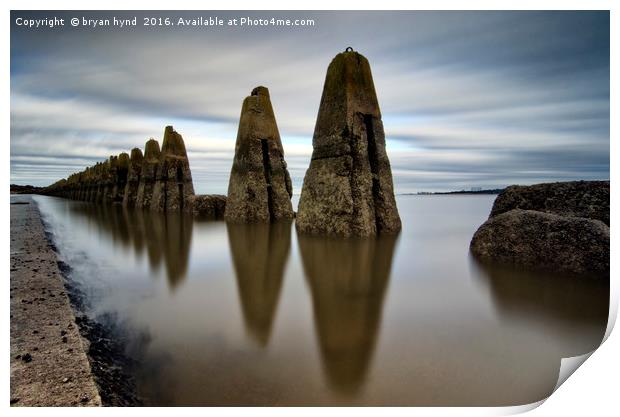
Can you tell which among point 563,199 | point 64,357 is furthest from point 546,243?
point 64,357

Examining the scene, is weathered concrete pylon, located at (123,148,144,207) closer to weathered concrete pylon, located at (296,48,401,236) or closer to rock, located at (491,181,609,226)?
weathered concrete pylon, located at (296,48,401,236)

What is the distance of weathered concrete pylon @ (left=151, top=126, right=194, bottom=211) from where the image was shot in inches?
731

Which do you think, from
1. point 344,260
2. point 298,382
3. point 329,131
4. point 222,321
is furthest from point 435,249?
point 298,382

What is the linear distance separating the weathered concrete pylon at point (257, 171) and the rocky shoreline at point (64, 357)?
7974 mm

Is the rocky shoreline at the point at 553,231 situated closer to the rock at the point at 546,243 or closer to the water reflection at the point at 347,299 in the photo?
the rock at the point at 546,243

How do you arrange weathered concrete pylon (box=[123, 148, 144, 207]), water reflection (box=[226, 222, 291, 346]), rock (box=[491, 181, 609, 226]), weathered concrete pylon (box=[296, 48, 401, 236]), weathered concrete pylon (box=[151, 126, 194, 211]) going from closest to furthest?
water reflection (box=[226, 222, 291, 346]), rock (box=[491, 181, 609, 226]), weathered concrete pylon (box=[296, 48, 401, 236]), weathered concrete pylon (box=[151, 126, 194, 211]), weathered concrete pylon (box=[123, 148, 144, 207])

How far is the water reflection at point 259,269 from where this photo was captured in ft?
11.1

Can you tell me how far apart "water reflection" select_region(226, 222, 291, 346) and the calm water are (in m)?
0.03

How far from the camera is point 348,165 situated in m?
8.27

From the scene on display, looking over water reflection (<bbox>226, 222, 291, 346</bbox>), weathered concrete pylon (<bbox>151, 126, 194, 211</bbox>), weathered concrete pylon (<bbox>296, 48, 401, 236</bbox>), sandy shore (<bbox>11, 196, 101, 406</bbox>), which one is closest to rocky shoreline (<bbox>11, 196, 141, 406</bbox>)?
sandy shore (<bbox>11, 196, 101, 406</bbox>)

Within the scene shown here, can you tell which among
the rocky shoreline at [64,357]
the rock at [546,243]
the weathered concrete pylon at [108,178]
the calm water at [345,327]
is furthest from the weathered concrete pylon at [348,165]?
Result: the weathered concrete pylon at [108,178]

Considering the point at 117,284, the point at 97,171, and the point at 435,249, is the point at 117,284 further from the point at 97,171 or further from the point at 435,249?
the point at 97,171
